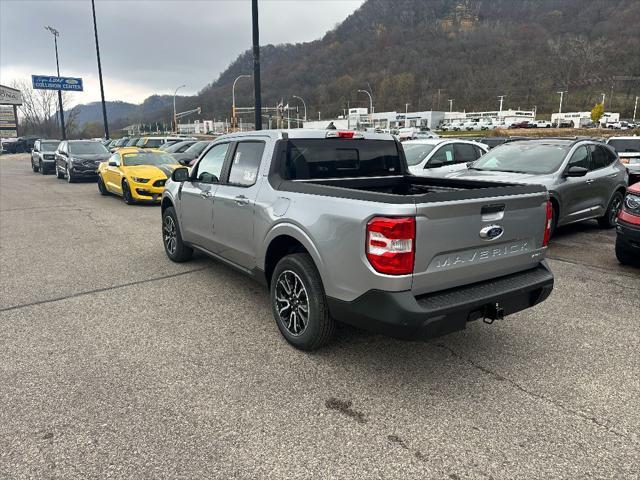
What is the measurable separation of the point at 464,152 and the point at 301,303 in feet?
28.3

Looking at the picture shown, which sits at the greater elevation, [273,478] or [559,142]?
[559,142]

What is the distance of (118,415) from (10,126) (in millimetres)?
88949

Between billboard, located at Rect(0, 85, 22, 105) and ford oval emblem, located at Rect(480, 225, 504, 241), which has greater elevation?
billboard, located at Rect(0, 85, 22, 105)

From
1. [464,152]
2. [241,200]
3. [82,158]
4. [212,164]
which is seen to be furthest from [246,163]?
[82,158]

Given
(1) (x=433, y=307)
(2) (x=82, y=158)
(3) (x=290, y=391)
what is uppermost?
(2) (x=82, y=158)

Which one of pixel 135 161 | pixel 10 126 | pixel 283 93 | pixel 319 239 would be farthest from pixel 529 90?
pixel 319 239

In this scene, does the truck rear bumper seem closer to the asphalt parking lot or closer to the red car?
the asphalt parking lot

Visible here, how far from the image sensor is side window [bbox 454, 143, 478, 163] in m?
11.1

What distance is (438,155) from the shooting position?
34.9 ft

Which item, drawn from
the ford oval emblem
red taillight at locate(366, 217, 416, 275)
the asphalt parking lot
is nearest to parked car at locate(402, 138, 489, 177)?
the asphalt parking lot

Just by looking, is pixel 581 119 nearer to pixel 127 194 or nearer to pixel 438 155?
pixel 438 155

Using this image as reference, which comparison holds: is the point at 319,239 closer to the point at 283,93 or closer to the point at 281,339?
the point at 281,339

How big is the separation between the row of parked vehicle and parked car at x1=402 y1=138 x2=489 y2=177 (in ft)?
15.0

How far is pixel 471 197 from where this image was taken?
128 inches
